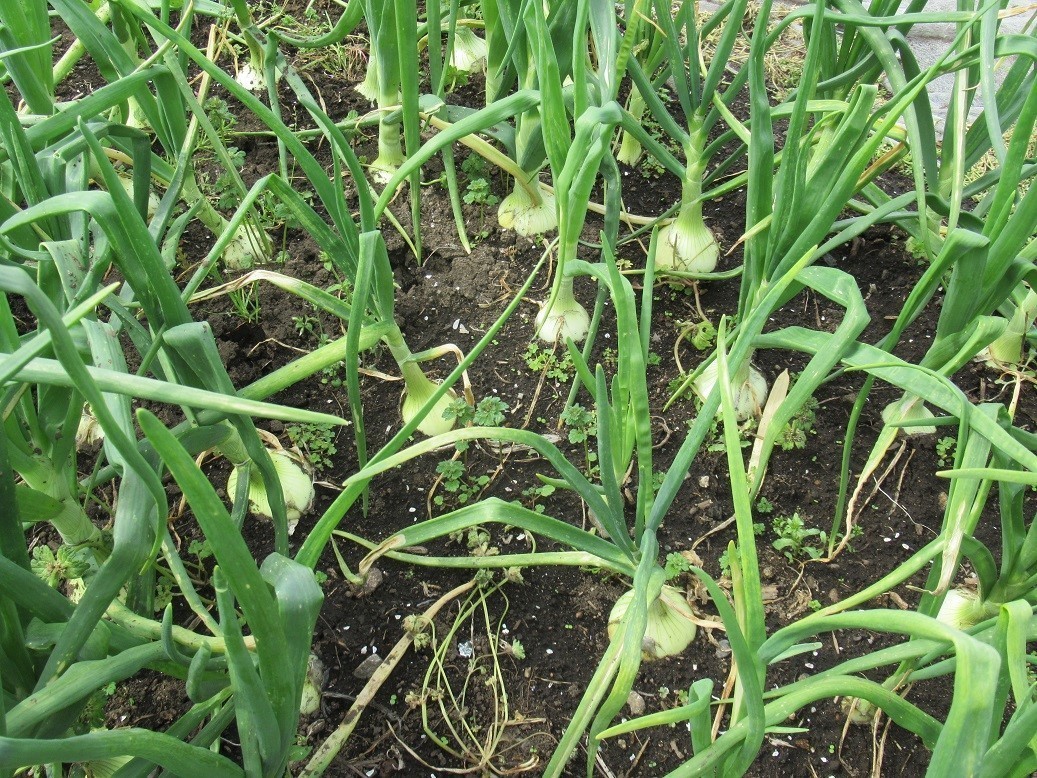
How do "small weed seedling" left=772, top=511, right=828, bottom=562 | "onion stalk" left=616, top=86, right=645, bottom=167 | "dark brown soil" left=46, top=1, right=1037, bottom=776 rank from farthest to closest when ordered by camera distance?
"onion stalk" left=616, top=86, right=645, bottom=167 → "small weed seedling" left=772, top=511, right=828, bottom=562 → "dark brown soil" left=46, top=1, right=1037, bottom=776

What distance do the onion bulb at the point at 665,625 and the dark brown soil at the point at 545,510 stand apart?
0.03 m

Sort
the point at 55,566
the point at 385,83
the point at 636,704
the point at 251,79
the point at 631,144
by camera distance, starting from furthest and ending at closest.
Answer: the point at 251,79
the point at 631,144
the point at 385,83
the point at 636,704
the point at 55,566

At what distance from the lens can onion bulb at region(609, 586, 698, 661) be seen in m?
1.19

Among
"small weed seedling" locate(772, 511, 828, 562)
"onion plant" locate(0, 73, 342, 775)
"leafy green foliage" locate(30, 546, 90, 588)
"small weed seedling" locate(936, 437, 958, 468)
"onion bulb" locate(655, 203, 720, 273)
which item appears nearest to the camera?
"onion plant" locate(0, 73, 342, 775)

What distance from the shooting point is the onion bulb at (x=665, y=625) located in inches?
46.8

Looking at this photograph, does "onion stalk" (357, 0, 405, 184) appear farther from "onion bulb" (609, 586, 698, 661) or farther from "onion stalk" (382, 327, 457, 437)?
"onion bulb" (609, 586, 698, 661)

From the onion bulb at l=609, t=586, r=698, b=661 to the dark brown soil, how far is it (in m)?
0.03

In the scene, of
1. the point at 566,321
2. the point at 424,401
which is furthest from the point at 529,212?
the point at 424,401

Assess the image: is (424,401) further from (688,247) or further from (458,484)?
(688,247)

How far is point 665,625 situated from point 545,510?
27 centimetres

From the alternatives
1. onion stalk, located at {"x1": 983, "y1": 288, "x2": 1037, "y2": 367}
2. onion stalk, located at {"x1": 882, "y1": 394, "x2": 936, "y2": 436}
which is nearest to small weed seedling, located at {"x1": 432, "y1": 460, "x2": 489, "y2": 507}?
onion stalk, located at {"x1": 882, "y1": 394, "x2": 936, "y2": 436}

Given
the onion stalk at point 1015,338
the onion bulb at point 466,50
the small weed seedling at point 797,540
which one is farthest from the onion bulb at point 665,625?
the onion bulb at point 466,50

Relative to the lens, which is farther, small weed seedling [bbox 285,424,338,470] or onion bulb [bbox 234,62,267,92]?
onion bulb [bbox 234,62,267,92]

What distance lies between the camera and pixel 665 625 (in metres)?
1.19
